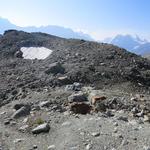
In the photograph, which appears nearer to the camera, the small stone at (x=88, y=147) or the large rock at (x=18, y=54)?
the small stone at (x=88, y=147)

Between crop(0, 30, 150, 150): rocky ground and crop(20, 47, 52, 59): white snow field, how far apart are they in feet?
1.65

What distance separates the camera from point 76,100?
1348cm

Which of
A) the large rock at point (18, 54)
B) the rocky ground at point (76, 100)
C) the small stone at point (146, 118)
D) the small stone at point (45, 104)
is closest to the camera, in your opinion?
the rocky ground at point (76, 100)

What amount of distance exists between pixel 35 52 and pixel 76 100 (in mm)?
10454

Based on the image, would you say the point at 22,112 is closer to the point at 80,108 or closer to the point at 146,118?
the point at 80,108

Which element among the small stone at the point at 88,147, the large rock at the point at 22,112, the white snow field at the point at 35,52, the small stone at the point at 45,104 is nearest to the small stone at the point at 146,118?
the small stone at the point at 88,147

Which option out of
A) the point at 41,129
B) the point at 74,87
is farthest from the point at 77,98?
the point at 41,129

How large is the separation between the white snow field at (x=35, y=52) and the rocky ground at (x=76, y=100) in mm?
502

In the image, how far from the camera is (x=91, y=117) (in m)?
11.6

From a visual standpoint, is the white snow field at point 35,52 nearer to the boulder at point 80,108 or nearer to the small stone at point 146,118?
the boulder at point 80,108

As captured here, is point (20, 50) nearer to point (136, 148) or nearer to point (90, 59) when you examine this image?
point (90, 59)

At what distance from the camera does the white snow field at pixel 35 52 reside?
2229cm

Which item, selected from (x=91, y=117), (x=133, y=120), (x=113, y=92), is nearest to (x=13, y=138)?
(x=91, y=117)

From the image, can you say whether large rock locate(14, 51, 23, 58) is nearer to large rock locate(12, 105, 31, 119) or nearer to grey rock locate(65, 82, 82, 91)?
grey rock locate(65, 82, 82, 91)
